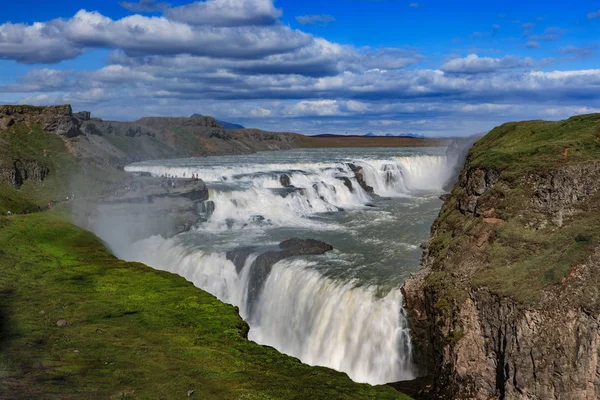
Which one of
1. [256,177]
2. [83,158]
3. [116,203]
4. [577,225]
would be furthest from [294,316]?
[83,158]

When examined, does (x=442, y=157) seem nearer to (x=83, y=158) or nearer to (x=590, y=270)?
(x=83, y=158)

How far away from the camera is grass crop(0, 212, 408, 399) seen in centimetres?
1403

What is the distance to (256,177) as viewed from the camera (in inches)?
2400

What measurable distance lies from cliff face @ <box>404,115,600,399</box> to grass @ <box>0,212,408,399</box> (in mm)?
4793

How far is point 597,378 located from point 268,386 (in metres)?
10.6

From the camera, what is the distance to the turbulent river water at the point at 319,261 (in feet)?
76.9

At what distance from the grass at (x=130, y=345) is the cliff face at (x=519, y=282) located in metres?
4.79

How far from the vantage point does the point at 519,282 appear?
732 inches

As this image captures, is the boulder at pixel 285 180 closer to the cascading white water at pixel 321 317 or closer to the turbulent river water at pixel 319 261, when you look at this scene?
the turbulent river water at pixel 319 261

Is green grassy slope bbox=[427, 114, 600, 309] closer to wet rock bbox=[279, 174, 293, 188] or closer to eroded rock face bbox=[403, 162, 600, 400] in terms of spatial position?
eroded rock face bbox=[403, 162, 600, 400]

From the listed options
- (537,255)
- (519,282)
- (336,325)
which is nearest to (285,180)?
(336,325)

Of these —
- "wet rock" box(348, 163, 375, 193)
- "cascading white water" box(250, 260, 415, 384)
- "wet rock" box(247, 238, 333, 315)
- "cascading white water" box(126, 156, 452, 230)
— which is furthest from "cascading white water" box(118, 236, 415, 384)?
"wet rock" box(348, 163, 375, 193)

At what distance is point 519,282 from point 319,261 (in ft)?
46.0

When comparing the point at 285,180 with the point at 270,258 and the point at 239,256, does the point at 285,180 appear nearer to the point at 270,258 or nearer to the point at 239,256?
the point at 239,256
